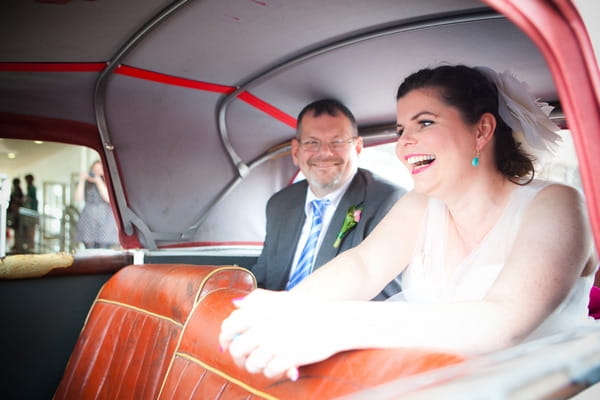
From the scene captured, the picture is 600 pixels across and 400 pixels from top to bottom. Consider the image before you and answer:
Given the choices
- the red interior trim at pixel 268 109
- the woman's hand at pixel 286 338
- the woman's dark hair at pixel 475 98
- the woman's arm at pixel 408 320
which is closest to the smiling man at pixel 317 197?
the red interior trim at pixel 268 109

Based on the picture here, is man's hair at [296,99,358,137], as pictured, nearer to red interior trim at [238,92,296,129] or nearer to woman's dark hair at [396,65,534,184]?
red interior trim at [238,92,296,129]

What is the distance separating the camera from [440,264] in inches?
68.8

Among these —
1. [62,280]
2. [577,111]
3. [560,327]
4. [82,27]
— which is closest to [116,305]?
[62,280]

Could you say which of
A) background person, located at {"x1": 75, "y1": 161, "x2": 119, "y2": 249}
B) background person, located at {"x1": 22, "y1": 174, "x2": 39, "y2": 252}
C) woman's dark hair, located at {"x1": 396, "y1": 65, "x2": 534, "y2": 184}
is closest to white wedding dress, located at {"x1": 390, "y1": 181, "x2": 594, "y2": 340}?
woman's dark hair, located at {"x1": 396, "y1": 65, "x2": 534, "y2": 184}

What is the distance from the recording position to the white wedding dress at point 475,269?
1296 mm

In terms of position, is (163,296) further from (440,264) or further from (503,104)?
(503,104)

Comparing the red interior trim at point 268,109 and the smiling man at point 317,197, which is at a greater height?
the red interior trim at point 268,109

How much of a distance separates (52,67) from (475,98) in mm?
1909

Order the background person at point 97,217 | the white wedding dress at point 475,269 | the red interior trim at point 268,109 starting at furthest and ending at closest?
1. the background person at point 97,217
2. the red interior trim at point 268,109
3. the white wedding dress at point 475,269

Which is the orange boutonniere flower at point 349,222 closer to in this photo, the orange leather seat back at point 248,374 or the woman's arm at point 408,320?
the orange leather seat back at point 248,374

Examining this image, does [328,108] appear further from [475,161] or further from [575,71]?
[575,71]

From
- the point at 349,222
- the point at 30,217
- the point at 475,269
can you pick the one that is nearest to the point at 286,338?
the point at 475,269

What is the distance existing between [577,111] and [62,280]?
7.81 ft

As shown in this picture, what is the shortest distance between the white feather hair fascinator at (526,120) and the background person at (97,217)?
7.98 ft
